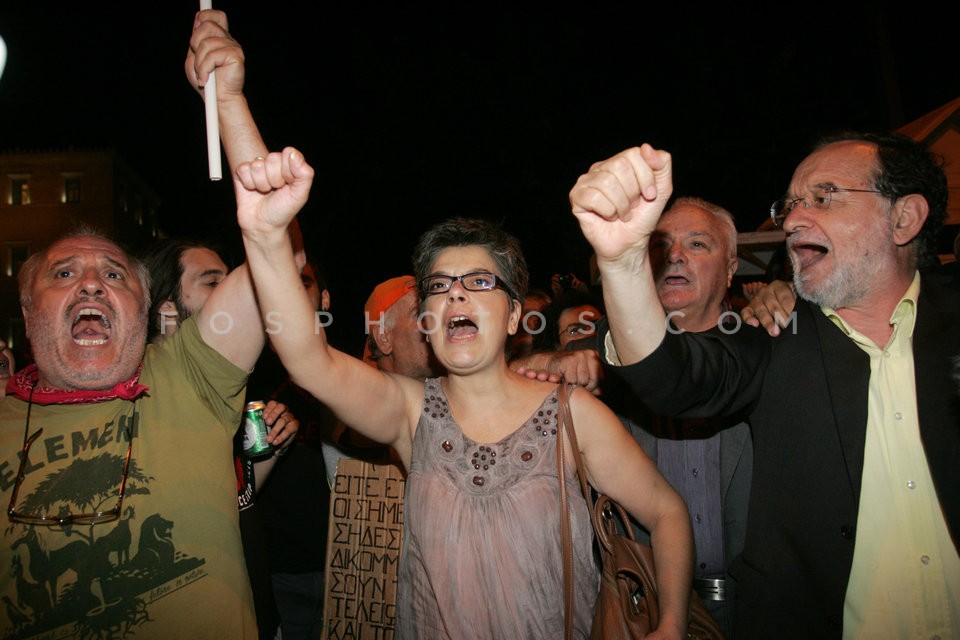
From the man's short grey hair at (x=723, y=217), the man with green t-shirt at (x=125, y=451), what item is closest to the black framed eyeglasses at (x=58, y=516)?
the man with green t-shirt at (x=125, y=451)

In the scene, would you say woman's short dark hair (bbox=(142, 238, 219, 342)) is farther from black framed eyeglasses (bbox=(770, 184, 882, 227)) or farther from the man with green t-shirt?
black framed eyeglasses (bbox=(770, 184, 882, 227))

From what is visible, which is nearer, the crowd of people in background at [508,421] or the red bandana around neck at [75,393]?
the crowd of people in background at [508,421]

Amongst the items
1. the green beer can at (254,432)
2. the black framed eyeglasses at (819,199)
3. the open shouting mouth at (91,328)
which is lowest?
the green beer can at (254,432)

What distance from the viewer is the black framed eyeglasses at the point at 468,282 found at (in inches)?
100

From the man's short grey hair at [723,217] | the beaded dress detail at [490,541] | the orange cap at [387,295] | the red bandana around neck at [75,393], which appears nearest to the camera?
the beaded dress detail at [490,541]

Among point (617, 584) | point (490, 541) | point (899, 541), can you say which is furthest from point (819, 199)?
point (490, 541)

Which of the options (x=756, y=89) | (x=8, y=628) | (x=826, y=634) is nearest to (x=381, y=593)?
(x=8, y=628)

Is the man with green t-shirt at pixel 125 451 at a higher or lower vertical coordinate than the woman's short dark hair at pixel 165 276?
lower

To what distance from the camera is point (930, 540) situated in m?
2.17

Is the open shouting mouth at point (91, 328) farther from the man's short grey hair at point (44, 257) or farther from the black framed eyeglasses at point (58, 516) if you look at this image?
the black framed eyeglasses at point (58, 516)

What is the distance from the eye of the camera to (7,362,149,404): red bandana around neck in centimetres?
241

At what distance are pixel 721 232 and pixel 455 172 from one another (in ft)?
43.5

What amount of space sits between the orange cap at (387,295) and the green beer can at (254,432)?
141cm

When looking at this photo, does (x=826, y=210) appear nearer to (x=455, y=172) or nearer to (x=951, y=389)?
(x=951, y=389)
